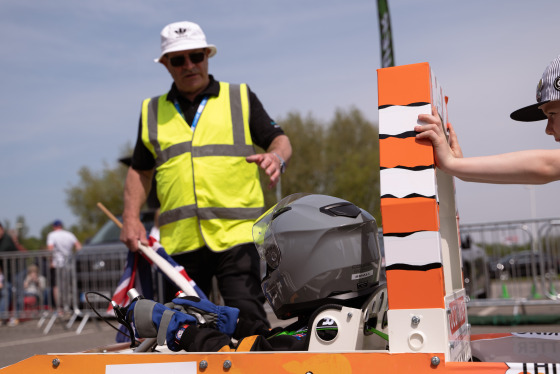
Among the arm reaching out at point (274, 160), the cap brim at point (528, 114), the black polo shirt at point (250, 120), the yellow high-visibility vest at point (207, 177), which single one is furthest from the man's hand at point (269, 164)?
the cap brim at point (528, 114)

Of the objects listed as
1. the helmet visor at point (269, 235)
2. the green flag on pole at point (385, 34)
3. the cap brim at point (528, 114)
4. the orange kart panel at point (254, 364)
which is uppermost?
the green flag on pole at point (385, 34)

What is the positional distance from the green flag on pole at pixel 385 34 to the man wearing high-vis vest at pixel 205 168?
5.84 meters

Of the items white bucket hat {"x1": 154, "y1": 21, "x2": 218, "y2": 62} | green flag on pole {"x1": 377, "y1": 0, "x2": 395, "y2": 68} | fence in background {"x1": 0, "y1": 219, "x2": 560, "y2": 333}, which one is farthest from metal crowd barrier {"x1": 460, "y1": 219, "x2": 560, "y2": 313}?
white bucket hat {"x1": 154, "y1": 21, "x2": 218, "y2": 62}

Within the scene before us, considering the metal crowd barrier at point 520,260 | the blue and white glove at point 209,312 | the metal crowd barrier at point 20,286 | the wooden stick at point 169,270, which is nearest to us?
the blue and white glove at point 209,312

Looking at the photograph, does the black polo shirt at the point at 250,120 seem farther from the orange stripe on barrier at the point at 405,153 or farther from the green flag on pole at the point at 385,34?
the green flag on pole at the point at 385,34

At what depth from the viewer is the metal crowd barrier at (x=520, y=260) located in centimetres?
930

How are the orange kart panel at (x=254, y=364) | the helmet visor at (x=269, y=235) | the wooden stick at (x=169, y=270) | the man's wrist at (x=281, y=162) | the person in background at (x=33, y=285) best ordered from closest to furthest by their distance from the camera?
the orange kart panel at (x=254, y=364)
the helmet visor at (x=269, y=235)
the wooden stick at (x=169, y=270)
the man's wrist at (x=281, y=162)
the person in background at (x=33, y=285)

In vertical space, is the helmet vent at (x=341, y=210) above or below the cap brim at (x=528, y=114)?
below

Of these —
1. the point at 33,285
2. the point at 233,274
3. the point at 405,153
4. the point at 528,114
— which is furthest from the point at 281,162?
the point at 33,285

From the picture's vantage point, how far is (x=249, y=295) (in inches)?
142

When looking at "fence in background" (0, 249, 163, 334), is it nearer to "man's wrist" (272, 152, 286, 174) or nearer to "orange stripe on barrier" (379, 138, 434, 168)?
"man's wrist" (272, 152, 286, 174)

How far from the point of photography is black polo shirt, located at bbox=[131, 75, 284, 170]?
3910mm

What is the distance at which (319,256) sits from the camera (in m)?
2.46

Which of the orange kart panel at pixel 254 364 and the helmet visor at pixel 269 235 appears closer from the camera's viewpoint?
the orange kart panel at pixel 254 364
